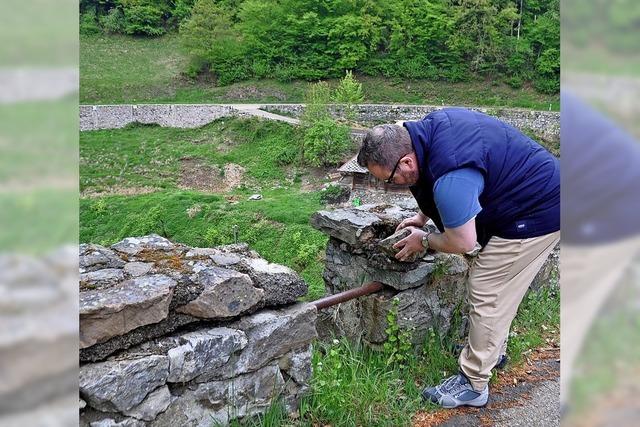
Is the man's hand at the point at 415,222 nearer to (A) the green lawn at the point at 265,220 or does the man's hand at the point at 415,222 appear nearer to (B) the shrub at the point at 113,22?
(A) the green lawn at the point at 265,220

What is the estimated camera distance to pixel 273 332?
2.73 m

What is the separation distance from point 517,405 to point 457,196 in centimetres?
135

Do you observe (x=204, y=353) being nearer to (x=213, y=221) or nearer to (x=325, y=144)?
(x=213, y=221)

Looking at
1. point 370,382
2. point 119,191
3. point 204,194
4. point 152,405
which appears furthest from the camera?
point 119,191

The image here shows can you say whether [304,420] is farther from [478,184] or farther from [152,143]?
[152,143]

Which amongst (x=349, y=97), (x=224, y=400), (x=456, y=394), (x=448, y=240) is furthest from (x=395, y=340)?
(x=349, y=97)

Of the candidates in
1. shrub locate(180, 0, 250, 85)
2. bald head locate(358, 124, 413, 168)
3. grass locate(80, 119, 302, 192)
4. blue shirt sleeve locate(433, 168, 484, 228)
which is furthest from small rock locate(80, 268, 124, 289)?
shrub locate(180, 0, 250, 85)

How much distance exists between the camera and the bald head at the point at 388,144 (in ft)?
9.27

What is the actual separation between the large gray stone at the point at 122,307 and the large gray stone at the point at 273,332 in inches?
16.1

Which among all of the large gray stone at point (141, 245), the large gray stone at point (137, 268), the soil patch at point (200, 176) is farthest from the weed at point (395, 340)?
the soil patch at point (200, 176)

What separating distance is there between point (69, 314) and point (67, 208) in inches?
5.7

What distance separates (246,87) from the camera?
4047 cm

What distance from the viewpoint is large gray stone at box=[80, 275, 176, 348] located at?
7.18ft

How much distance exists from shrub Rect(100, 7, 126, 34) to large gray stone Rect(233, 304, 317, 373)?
48562 mm
